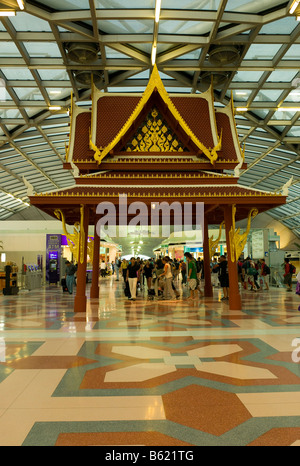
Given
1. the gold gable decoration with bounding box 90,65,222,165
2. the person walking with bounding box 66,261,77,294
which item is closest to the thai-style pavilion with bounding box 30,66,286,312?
the gold gable decoration with bounding box 90,65,222,165

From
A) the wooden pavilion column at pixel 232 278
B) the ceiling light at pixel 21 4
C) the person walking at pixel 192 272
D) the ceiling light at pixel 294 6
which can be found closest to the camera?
the ceiling light at pixel 21 4

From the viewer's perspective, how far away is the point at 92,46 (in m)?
14.6

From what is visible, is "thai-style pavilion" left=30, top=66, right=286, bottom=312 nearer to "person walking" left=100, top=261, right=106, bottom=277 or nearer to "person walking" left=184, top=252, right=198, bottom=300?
"person walking" left=184, top=252, right=198, bottom=300

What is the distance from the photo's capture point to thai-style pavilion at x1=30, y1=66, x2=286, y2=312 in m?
11.0

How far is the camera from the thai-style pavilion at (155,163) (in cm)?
1102

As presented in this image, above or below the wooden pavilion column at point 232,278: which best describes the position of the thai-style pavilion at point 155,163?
above

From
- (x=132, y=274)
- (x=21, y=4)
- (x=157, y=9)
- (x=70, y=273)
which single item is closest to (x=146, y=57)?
(x=157, y=9)

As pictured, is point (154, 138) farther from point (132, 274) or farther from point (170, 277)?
point (170, 277)

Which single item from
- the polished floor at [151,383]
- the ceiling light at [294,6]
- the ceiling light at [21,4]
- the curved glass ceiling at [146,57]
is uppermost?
the curved glass ceiling at [146,57]

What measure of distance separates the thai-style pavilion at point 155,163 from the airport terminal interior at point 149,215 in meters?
0.06

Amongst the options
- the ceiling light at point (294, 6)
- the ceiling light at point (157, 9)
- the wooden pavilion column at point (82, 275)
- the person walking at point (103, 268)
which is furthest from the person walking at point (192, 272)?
the person walking at point (103, 268)

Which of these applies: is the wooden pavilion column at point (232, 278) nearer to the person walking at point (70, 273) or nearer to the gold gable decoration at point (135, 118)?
the gold gable decoration at point (135, 118)

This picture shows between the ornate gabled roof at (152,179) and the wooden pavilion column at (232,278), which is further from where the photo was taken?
the ornate gabled roof at (152,179)

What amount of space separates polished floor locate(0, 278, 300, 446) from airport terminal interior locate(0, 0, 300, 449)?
1.0 inches
